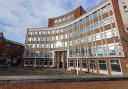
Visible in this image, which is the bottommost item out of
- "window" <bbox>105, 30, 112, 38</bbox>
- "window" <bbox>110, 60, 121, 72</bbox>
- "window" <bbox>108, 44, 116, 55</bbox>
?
"window" <bbox>110, 60, 121, 72</bbox>

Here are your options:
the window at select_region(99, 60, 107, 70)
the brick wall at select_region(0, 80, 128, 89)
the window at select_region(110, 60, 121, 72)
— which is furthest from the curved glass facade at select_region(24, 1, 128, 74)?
the brick wall at select_region(0, 80, 128, 89)

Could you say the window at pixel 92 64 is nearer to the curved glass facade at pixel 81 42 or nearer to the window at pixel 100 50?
the curved glass facade at pixel 81 42

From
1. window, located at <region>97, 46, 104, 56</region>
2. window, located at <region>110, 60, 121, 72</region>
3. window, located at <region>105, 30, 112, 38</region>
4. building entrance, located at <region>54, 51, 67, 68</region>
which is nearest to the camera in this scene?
window, located at <region>110, 60, 121, 72</region>

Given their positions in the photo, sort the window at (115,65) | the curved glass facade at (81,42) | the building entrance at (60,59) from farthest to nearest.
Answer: the building entrance at (60,59) < the curved glass facade at (81,42) < the window at (115,65)

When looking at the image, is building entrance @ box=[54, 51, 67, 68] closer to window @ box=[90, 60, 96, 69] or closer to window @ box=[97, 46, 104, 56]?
window @ box=[90, 60, 96, 69]

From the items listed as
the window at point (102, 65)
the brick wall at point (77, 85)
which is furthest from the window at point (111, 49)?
the brick wall at point (77, 85)

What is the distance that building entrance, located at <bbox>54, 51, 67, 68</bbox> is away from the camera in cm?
4984

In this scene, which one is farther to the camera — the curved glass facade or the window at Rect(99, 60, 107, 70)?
the window at Rect(99, 60, 107, 70)

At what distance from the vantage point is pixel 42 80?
8500 mm

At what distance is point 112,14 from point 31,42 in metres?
38.7

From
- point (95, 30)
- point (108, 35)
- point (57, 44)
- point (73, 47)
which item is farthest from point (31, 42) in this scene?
point (108, 35)

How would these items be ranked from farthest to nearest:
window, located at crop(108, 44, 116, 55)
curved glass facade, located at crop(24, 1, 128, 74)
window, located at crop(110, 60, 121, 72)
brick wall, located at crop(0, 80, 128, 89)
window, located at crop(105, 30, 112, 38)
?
Answer: curved glass facade, located at crop(24, 1, 128, 74) → window, located at crop(105, 30, 112, 38) → window, located at crop(108, 44, 116, 55) → window, located at crop(110, 60, 121, 72) → brick wall, located at crop(0, 80, 128, 89)

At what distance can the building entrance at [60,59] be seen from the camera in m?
49.8

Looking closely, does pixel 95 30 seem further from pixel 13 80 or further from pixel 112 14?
pixel 13 80
